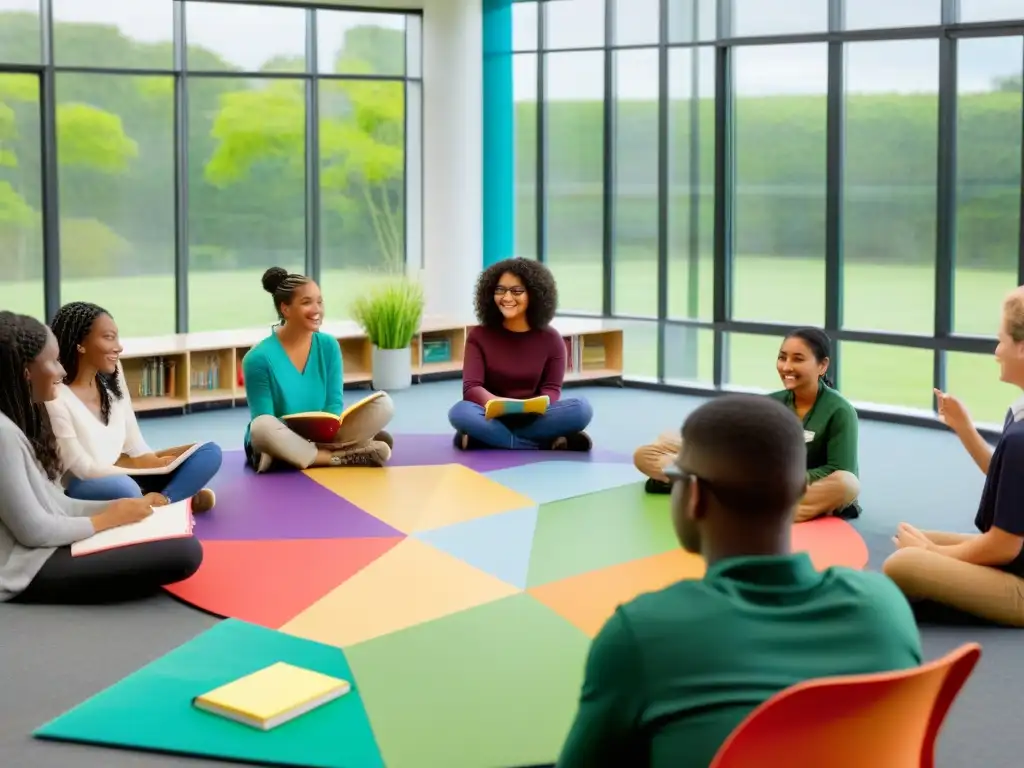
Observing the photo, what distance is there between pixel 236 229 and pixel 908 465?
6.31 m

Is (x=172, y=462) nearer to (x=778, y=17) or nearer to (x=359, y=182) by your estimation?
(x=778, y=17)

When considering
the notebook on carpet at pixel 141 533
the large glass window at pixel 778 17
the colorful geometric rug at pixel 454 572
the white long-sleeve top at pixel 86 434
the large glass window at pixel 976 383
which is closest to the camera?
the colorful geometric rug at pixel 454 572

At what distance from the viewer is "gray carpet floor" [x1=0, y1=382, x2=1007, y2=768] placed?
3965 mm

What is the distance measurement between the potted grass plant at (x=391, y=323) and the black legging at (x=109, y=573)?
550 centimetres

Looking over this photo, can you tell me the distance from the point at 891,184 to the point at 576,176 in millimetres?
3187

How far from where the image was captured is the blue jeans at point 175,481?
598cm

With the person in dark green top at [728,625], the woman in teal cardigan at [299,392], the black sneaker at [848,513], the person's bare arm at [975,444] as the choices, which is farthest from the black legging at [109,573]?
the person in dark green top at [728,625]

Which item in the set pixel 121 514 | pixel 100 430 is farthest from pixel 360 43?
pixel 121 514

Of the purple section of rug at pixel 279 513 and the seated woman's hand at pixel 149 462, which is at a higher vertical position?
the seated woman's hand at pixel 149 462

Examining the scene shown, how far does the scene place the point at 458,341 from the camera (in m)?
11.7

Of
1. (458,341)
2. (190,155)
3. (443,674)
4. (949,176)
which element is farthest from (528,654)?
(190,155)

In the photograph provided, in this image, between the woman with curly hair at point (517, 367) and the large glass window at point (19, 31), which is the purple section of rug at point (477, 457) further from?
the large glass window at point (19, 31)

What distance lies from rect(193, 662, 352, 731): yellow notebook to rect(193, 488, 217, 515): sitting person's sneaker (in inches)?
95.8

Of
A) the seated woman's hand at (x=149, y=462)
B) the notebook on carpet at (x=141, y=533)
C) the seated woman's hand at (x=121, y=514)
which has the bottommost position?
the notebook on carpet at (x=141, y=533)
